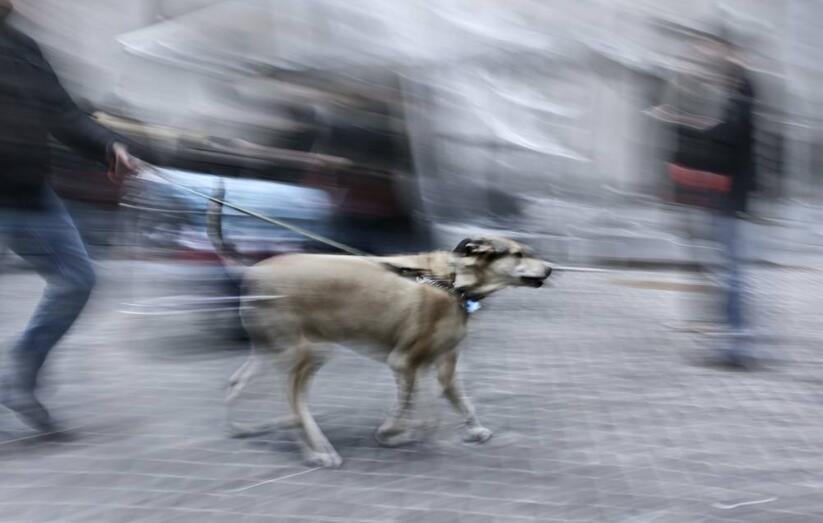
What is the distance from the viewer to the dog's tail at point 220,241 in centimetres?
588

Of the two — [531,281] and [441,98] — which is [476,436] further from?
[441,98]

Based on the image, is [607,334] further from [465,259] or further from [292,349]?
[292,349]

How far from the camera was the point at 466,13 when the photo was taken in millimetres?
11398

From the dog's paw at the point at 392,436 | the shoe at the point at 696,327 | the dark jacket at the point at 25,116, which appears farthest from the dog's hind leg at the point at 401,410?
the shoe at the point at 696,327

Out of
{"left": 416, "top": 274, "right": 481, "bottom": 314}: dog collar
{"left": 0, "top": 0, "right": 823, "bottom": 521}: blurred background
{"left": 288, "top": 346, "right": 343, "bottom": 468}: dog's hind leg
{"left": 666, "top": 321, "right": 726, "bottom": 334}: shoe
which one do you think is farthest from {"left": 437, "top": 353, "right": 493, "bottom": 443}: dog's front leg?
{"left": 666, "top": 321, "right": 726, "bottom": 334}: shoe

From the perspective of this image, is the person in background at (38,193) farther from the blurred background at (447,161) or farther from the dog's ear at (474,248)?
the dog's ear at (474,248)

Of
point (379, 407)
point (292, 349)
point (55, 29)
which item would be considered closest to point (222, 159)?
point (55, 29)

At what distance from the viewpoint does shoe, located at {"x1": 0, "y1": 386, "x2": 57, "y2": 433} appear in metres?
4.38

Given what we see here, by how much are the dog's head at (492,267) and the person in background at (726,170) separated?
2216mm

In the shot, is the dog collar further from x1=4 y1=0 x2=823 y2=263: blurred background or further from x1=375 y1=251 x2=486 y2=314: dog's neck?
x1=4 y1=0 x2=823 y2=263: blurred background

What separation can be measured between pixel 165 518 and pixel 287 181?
2985mm

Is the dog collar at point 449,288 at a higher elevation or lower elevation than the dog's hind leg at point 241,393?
higher

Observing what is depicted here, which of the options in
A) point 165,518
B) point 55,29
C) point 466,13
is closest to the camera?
point 165,518

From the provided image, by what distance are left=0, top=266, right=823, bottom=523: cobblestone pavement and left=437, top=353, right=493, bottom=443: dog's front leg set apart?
2.4 inches
